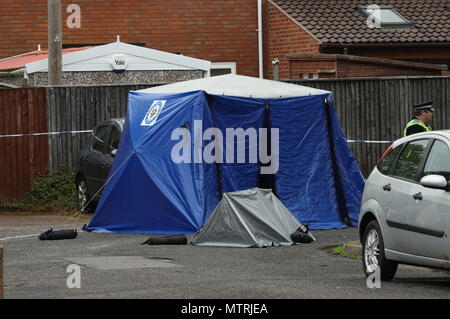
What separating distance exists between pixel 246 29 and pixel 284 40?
5.26ft

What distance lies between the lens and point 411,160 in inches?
493

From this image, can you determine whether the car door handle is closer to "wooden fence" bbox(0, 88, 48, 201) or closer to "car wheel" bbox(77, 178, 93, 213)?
"car wheel" bbox(77, 178, 93, 213)

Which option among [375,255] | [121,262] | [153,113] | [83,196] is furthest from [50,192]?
[375,255]

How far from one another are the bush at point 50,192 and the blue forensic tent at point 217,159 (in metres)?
4.17

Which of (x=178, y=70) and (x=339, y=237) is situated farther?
(x=178, y=70)

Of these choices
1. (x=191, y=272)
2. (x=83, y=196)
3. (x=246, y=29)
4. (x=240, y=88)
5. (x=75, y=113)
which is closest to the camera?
(x=191, y=272)

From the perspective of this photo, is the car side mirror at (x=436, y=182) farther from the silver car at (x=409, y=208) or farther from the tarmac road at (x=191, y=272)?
the tarmac road at (x=191, y=272)

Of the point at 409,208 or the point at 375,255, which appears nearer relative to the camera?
the point at 409,208

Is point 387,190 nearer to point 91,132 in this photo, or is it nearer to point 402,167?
point 402,167

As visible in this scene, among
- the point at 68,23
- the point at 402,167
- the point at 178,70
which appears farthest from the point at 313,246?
the point at 68,23

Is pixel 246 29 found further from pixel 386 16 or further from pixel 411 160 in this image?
pixel 411 160

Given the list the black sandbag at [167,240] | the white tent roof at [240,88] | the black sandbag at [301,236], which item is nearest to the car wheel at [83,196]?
the white tent roof at [240,88]

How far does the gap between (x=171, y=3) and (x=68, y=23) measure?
276 cm

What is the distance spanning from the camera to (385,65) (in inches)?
1107
